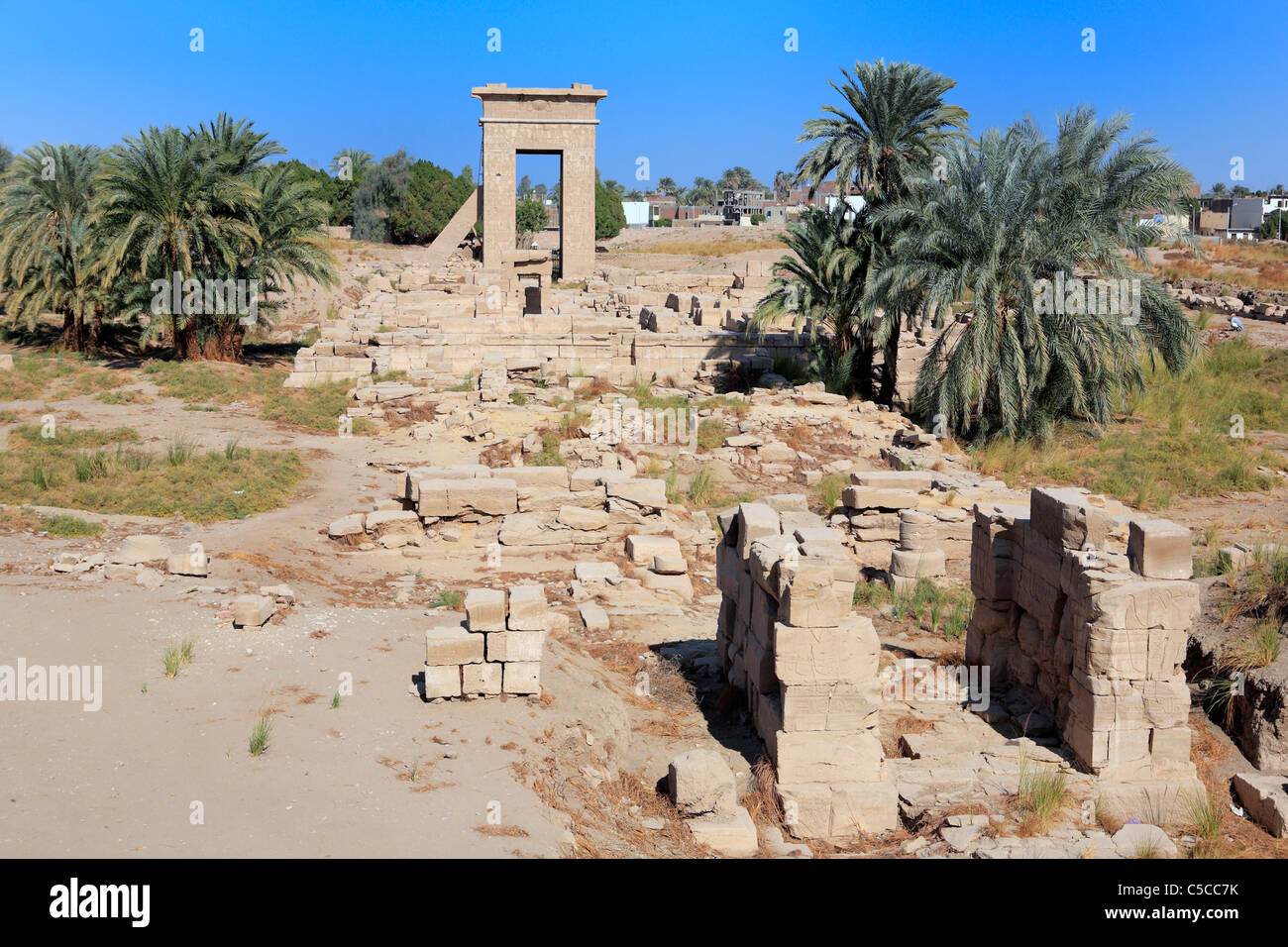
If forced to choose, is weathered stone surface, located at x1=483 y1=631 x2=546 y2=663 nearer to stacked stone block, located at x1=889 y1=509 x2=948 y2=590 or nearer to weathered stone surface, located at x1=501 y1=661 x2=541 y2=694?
weathered stone surface, located at x1=501 y1=661 x2=541 y2=694

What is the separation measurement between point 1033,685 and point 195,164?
20664mm

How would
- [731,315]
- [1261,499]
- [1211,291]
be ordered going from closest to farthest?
[1261,499], [731,315], [1211,291]

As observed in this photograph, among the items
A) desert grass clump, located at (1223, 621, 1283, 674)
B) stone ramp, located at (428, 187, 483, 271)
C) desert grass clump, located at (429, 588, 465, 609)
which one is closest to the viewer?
desert grass clump, located at (1223, 621, 1283, 674)

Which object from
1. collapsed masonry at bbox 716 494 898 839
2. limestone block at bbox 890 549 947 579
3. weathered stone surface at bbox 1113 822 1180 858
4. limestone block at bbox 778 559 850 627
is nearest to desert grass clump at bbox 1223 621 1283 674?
weathered stone surface at bbox 1113 822 1180 858

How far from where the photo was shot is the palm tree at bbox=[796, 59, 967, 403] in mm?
20734

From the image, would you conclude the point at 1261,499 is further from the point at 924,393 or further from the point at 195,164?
the point at 195,164

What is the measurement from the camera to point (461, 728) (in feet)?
23.2

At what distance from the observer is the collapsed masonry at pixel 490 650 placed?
7.36 metres

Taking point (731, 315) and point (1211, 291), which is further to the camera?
point (1211, 291)

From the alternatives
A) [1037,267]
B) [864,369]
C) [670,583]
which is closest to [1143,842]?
[670,583]

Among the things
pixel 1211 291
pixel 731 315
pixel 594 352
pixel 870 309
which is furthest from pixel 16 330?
pixel 1211 291

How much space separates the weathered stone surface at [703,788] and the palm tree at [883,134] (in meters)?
15.0

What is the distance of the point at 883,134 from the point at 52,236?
1829 centimetres

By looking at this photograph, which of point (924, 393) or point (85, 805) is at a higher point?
point (924, 393)
